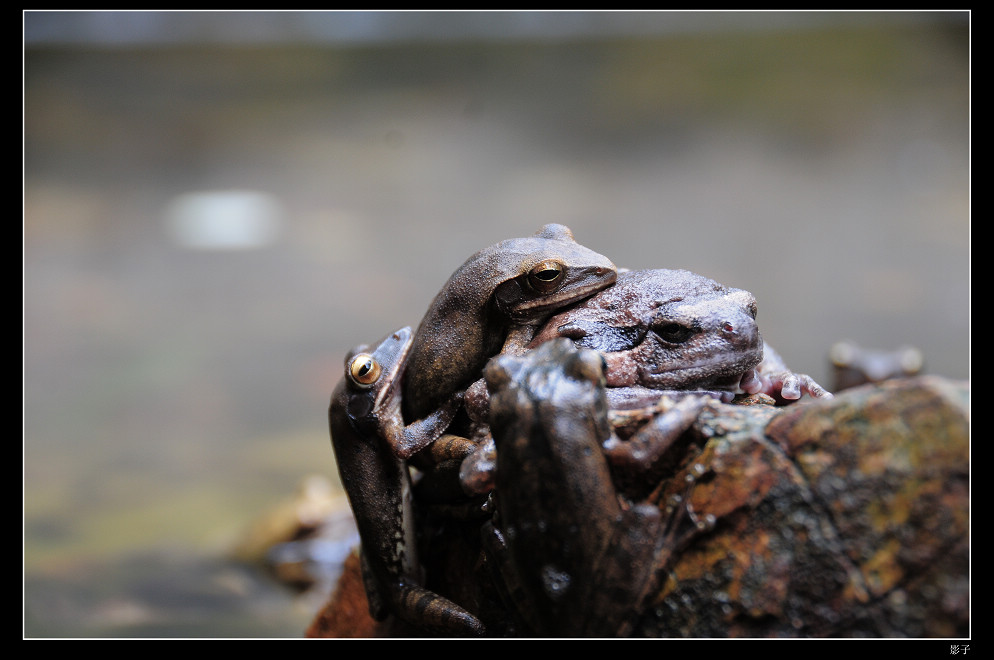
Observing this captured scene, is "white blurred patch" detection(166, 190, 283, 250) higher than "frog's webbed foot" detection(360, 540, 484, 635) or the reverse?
higher

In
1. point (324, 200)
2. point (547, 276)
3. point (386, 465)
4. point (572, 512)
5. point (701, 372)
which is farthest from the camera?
point (324, 200)

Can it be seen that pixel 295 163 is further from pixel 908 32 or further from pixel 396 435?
pixel 908 32

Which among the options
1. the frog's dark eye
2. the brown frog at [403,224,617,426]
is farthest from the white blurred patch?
the frog's dark eye

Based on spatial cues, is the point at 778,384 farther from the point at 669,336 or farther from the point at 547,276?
the point at 547,276

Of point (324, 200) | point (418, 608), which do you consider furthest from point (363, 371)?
point (324, 200)

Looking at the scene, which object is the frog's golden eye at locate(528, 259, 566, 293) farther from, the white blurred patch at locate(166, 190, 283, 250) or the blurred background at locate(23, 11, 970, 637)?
the white blurred patch at locate(166, 190, 283, 250)

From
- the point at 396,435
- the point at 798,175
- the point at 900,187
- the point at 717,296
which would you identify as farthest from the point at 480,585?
the point at 900,187
